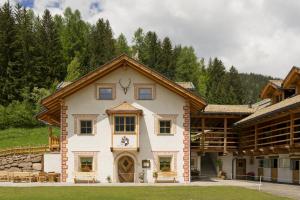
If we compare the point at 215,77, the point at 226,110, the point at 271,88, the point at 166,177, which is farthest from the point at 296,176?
the point at 215,77

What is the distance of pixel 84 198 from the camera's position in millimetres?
21984

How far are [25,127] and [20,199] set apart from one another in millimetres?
53474

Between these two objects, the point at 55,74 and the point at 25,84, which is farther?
the point at 55,74

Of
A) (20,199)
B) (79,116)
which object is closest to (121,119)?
(79,116)

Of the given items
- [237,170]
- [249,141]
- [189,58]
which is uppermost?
[189,58]

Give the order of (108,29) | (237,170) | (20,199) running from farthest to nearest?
1. (108,29)
2. (237,170)
3. (20,199)

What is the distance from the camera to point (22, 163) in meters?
48.7

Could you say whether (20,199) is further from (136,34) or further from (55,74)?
(136,34)

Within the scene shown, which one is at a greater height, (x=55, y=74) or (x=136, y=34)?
(x=136, y=34)

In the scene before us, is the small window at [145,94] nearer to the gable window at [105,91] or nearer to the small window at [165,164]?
the gable window at [105,91]

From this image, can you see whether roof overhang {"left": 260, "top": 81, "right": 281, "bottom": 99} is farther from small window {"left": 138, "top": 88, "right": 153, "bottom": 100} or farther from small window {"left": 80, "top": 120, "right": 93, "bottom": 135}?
small window {"left": 80, "top": 120, "right": 93, "bottom": 135}

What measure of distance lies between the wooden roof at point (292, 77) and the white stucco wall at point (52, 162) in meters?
19.8

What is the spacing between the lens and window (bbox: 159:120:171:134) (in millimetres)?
36062

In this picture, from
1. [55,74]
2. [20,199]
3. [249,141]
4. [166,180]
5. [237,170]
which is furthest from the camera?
[55,74]
